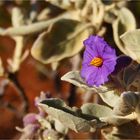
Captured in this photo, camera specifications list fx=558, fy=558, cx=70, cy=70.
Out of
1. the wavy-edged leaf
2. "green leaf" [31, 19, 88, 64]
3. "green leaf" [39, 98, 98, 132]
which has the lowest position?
the wavy-edged leaf

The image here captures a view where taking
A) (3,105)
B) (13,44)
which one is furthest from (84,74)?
(13,44)

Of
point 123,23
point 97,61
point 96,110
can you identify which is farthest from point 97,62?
point 123,23

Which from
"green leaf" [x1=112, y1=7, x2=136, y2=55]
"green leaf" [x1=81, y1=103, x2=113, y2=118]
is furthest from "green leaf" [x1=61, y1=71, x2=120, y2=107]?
"green leaf" [x1=112, y1=7, x2=136, y2=55]

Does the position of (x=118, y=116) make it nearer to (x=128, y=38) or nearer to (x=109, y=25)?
(x=128, y=38)

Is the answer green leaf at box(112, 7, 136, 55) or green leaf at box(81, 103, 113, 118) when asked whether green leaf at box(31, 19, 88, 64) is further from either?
green leaf at box(81, 103, 113, 118)

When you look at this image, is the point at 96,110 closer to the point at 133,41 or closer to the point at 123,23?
the point at 133,41

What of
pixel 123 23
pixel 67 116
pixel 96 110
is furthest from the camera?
pixel 123 23

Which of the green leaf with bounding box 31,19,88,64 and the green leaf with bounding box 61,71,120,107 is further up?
the green leaf with bounding box 31,19,88,64
